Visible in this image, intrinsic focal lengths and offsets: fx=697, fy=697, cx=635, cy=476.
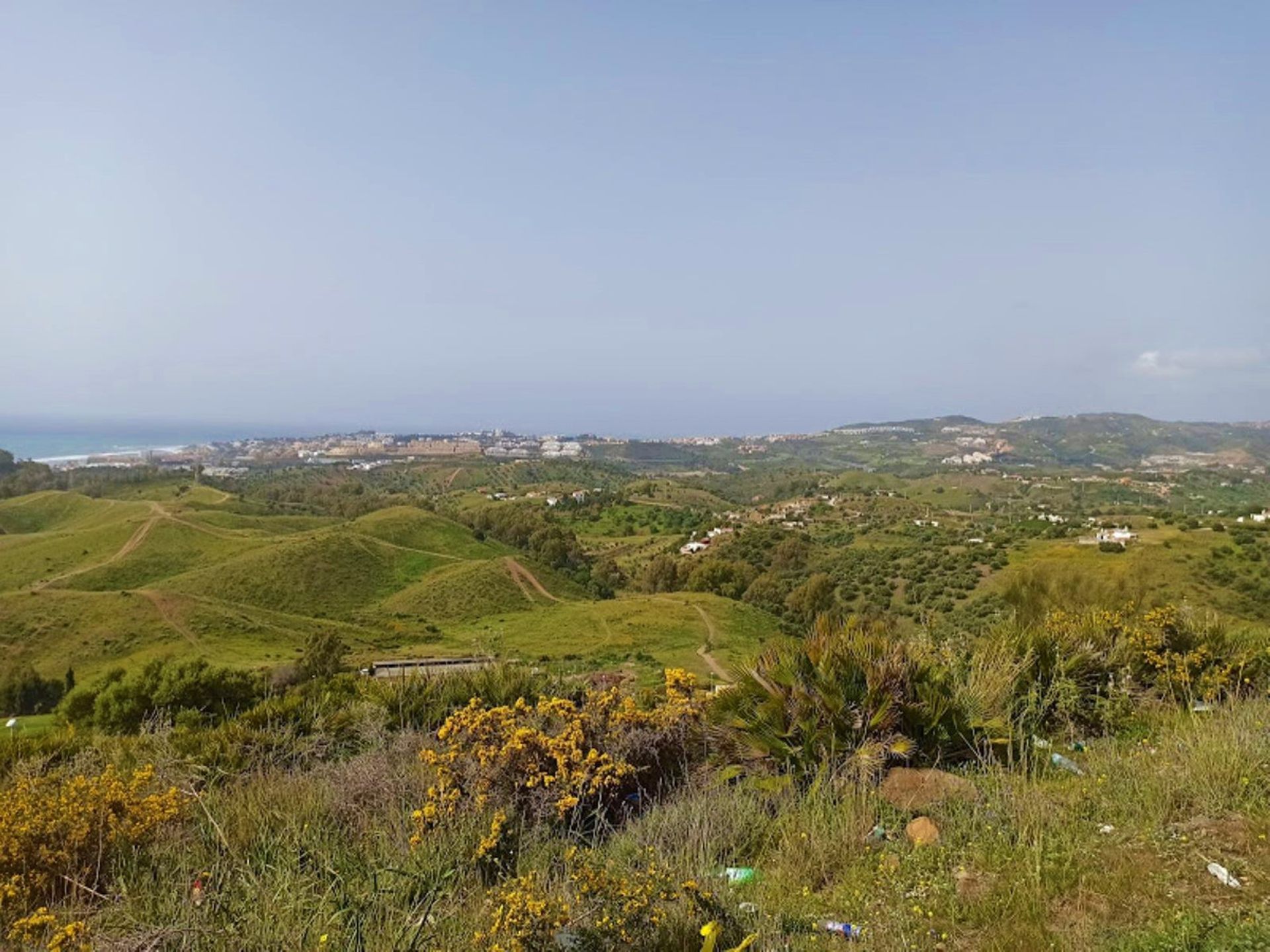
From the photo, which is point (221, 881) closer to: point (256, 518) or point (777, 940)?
point (777, 940)

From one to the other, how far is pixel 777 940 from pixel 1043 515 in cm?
9125

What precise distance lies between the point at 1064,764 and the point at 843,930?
9.90 ft

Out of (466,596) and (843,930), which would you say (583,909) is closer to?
(843,930)

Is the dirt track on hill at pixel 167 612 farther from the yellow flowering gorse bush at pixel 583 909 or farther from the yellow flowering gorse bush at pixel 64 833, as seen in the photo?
the yellow flowering gorse bush at pixel 583 909

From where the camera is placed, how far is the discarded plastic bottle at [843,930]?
2.74m

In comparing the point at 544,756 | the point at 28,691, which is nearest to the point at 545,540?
the point at 28,691

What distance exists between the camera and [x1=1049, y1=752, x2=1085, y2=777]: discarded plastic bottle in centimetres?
478

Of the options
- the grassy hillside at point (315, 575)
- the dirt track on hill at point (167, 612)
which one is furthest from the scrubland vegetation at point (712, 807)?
the grassy hillside at point (315, 575)

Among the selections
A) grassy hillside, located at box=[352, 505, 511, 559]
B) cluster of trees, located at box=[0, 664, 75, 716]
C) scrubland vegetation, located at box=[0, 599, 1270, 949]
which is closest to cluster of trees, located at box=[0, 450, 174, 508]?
grassy hillside, located at box=[352, 505, 511, 559]

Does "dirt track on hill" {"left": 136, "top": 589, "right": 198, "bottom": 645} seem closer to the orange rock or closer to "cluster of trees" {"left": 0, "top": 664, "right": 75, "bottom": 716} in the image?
"cluster of trees" {"left": 0, "top": 664, "right": 75, "bottom": 716}

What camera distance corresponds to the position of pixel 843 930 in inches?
110

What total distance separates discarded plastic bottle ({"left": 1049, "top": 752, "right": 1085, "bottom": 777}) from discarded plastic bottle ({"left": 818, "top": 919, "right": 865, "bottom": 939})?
2.78 meters

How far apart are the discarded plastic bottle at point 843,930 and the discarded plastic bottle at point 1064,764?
9.13ft

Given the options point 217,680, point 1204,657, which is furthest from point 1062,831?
point 217,680
